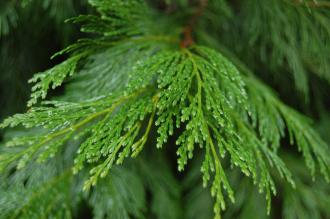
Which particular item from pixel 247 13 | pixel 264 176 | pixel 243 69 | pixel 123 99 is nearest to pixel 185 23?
pixel 247 13

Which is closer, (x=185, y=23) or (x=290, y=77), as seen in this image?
(x=185, y=23)

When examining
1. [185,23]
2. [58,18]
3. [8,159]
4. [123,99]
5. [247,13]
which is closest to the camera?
[8,159]

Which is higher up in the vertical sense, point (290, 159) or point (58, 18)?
point (58, 18)

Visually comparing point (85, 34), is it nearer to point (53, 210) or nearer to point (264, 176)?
point (53, 210)

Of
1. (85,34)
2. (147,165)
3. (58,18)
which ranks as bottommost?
(147,165)

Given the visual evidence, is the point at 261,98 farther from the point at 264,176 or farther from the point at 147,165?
the point at 147,165

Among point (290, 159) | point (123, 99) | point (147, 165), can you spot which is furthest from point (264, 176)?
point (290, 159)

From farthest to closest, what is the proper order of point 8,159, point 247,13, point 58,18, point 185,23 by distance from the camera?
point 185,23 < point 247,13 < point 58,18 < point 8,159
